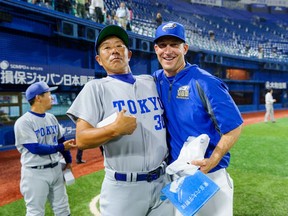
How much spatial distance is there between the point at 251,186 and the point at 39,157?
380cm

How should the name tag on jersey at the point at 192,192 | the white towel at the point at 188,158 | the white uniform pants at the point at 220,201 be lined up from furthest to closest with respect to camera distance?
the white uniform pants at the point at 220,201 → the white towel at the point at 188,158 → the name tag on jersey at the point at 192,192

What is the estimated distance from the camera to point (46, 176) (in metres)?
3.34

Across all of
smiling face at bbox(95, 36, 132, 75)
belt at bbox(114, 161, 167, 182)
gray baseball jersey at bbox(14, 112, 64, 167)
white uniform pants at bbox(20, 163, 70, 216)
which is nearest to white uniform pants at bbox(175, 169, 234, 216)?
belt at bbox(114, 161, 167, 182)

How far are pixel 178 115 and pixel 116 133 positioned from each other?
59 centimetres

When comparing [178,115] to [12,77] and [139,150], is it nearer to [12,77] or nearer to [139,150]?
[139,150]

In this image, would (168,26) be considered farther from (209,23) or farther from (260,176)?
(209,23)

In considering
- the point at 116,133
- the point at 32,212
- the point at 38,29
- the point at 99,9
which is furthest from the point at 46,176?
the point at 99,9

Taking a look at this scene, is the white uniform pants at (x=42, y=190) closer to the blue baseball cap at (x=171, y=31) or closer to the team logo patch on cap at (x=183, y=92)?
the team logo patch on cap at (x=183, y=92)

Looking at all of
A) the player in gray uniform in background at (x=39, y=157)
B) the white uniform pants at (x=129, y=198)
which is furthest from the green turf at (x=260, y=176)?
the player in gray uniform in background at (x=39, y=157)

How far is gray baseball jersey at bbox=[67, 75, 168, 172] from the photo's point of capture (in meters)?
2.01

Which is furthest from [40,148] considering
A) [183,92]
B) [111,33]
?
[183,92]

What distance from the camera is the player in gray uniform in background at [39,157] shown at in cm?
327

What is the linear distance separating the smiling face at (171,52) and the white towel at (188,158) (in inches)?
25.2

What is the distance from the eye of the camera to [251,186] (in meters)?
5.24
